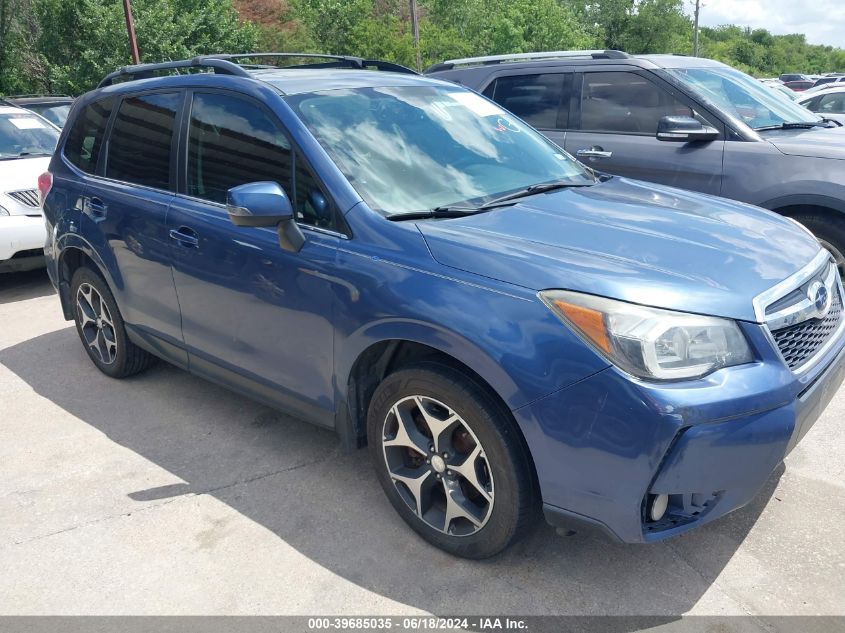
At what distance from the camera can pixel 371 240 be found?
2.93 m

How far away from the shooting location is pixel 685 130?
546 cm

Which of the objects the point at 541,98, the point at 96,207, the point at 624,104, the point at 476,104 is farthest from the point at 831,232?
the point at 96,207

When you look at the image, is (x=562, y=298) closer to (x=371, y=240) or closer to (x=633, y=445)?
(x=633, y=445)

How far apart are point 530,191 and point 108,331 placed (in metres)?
2.78

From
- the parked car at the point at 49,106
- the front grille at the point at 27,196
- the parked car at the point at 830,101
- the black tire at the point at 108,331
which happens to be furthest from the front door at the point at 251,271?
the parked car at the point at 830,101

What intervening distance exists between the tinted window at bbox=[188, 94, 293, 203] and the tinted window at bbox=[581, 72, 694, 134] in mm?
3485

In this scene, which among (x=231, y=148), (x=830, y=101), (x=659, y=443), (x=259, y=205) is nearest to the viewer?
(x=659, y=443)

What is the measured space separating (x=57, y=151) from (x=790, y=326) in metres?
4.41

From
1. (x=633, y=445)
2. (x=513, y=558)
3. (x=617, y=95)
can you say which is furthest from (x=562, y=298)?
(x=617, y=95)

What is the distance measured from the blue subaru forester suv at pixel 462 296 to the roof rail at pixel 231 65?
0.03m

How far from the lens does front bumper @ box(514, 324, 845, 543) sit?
90.4 inches

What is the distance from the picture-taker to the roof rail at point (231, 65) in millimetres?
3875

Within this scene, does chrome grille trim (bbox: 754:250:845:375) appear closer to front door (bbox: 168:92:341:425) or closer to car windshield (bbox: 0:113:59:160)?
front door (bbox: 168:92:341:425)

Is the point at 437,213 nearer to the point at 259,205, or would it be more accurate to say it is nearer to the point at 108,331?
the point at 259,205
